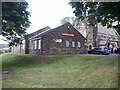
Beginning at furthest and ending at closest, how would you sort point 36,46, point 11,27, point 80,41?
1. point 80,41
2. point 36,46
3. point 11,27

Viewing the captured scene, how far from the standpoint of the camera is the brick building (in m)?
41.8

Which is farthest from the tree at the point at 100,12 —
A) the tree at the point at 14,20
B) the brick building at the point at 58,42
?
the brick building at the point at 58,42

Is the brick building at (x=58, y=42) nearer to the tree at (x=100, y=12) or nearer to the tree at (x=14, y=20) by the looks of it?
the tree at (x=14, y=20)

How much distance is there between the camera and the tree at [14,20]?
22.9m

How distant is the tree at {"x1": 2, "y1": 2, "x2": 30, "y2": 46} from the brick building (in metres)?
13.7

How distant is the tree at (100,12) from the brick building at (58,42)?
990 inches

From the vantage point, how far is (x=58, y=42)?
4334 centimetres

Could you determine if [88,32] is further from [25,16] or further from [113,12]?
[113,12]

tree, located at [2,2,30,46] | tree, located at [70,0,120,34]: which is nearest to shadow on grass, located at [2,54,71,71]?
tree, located at [2,2,30,46]

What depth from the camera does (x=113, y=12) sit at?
14812 mm

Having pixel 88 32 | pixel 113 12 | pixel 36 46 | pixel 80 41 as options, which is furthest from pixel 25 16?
pixel 88 32

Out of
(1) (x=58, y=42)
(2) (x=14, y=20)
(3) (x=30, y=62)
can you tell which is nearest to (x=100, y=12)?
(2) (x=14, y=20)

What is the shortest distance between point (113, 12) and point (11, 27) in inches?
460

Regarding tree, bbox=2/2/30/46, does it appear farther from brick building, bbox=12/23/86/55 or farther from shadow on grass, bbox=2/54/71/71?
brick building, bbox=12/23/86/55
